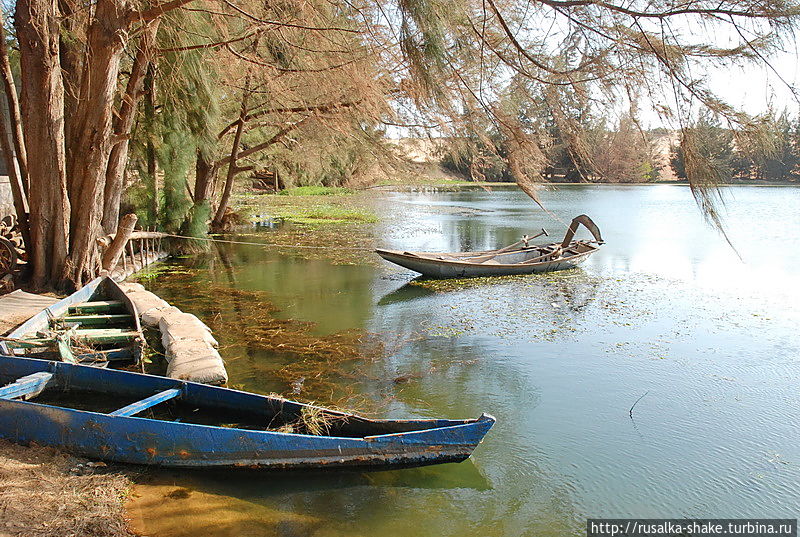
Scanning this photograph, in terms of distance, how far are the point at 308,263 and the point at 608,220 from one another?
1254 cm

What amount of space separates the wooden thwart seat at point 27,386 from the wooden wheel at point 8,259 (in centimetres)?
365

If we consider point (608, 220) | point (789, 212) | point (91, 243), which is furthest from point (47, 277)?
point (789, 212)

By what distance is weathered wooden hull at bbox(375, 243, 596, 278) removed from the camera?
10555 mm

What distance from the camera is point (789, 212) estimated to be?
877 inches

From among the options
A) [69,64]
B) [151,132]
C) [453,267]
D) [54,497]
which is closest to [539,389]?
[54,497]

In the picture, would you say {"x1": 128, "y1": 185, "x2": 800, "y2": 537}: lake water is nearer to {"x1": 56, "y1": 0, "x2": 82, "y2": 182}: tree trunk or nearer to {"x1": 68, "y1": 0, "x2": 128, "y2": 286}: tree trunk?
{"x1": 68, "y1": 0, "x2": 128, "y2": 286}: tree trunk

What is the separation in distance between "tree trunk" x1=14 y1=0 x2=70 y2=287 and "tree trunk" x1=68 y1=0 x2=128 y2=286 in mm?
199

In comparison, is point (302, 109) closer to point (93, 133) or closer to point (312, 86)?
point (312, 86)

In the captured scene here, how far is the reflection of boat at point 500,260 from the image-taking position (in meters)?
10.7

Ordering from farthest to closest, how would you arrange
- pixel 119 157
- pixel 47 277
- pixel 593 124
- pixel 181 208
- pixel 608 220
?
pixel 608 220
pixel 181 208
pixel 119 157
pixel 47 277
pixel 593 124

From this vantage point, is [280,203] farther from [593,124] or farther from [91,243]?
[593,124]

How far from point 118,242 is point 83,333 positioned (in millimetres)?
3332

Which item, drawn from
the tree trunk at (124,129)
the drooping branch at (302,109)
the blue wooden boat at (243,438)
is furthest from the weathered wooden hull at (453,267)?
the blue wooden boat at (243,438)

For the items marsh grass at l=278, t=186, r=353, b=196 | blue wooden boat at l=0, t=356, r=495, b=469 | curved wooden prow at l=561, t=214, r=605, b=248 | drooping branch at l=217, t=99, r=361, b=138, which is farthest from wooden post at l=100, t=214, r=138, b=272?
marsh grass at l=278, t=186, r=353, b=196
